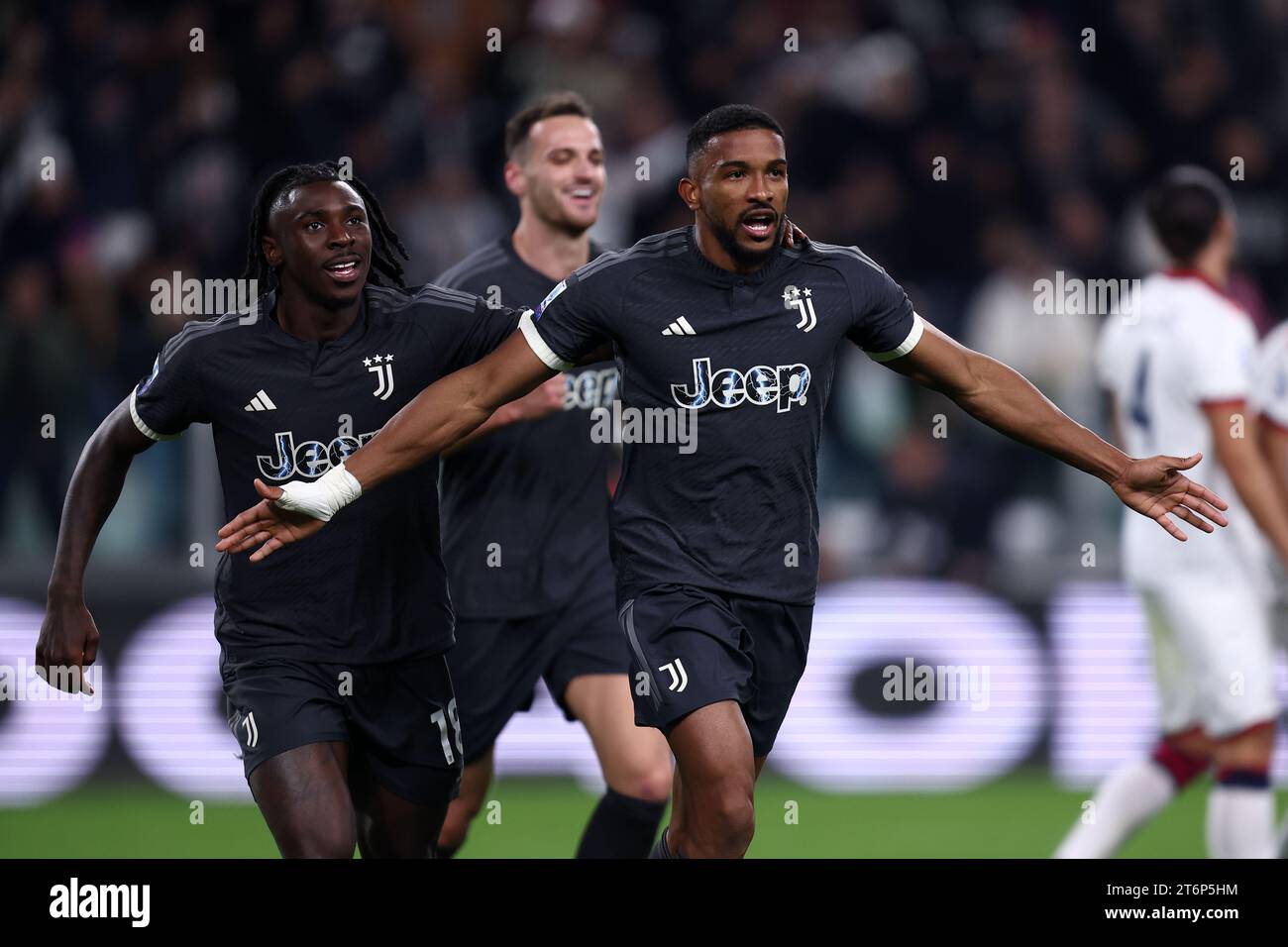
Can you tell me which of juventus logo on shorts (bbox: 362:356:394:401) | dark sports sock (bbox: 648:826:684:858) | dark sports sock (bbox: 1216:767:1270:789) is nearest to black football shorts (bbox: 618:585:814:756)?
dark sports sock (bbox: 648:826:684:858)

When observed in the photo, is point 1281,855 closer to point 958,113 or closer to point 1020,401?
point 1020,401

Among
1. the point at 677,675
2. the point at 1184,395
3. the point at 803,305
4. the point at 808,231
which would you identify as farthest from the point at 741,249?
the point at 808,231

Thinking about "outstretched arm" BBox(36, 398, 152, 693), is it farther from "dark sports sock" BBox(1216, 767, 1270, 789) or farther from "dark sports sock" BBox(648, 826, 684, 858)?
"dark sports sock" BBox(1216, 767, 1270, 789)

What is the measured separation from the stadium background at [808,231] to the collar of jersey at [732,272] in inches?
141

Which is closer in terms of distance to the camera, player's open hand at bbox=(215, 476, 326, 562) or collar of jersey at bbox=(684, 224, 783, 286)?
player's open hand at bbox=(215, 476, 326, 562)

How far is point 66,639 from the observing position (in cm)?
536

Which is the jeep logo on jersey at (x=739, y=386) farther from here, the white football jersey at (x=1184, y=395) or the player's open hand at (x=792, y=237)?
the white football jersey at (x=1184, y=395)

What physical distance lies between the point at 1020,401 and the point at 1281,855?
2.81 meters

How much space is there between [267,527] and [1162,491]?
2.49 meters

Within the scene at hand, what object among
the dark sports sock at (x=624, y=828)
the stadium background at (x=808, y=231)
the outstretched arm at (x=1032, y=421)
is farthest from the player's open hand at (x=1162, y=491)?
the stadium background at (x=808, y=231)

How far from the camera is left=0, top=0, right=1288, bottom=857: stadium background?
9039 mm

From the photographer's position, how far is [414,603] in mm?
5477

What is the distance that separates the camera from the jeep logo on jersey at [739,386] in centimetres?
527

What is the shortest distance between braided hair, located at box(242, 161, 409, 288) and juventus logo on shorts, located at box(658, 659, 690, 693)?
4.83 ft
